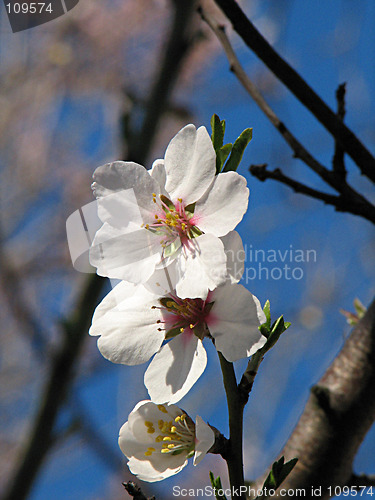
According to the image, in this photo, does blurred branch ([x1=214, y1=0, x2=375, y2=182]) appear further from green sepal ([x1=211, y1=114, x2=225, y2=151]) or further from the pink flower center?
the pink flower center

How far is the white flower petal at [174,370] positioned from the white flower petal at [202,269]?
129 millimetres

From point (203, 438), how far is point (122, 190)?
17.4 inches

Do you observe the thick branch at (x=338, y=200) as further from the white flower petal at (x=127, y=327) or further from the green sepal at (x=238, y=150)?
the white flower petal at (x=127, y=327)

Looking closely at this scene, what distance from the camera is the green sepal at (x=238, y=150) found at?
97cm

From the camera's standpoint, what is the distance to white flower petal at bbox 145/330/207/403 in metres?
0.89

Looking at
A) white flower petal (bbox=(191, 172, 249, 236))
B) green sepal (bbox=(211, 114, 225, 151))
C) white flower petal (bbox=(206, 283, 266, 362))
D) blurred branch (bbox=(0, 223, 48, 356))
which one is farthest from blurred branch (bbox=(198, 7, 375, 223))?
blurred branch (bbox=(0, 223, 48, 356))

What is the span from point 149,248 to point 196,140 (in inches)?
8.0

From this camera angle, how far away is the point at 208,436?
2.82 ft

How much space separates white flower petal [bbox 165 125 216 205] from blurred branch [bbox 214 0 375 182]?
600mm

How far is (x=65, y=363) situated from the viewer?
2729 mm

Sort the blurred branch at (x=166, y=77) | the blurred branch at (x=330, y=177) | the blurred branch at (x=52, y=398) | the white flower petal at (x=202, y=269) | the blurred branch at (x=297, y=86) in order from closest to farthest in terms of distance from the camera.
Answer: the white flower petal at (x=202, y=269) → the blurred branch at (x=297, y=86) → the blurred branch at (x=330, y=177) → the blurred branch at (x=52, y=398) → the blurred branch at (x=166, y=77)

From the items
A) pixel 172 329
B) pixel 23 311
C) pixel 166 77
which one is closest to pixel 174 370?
pixel 172 329

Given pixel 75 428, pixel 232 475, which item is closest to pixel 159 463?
pixel 232 475

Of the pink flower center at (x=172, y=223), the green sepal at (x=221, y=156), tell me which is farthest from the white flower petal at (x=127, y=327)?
the green sepal at (x=221, y=156)
